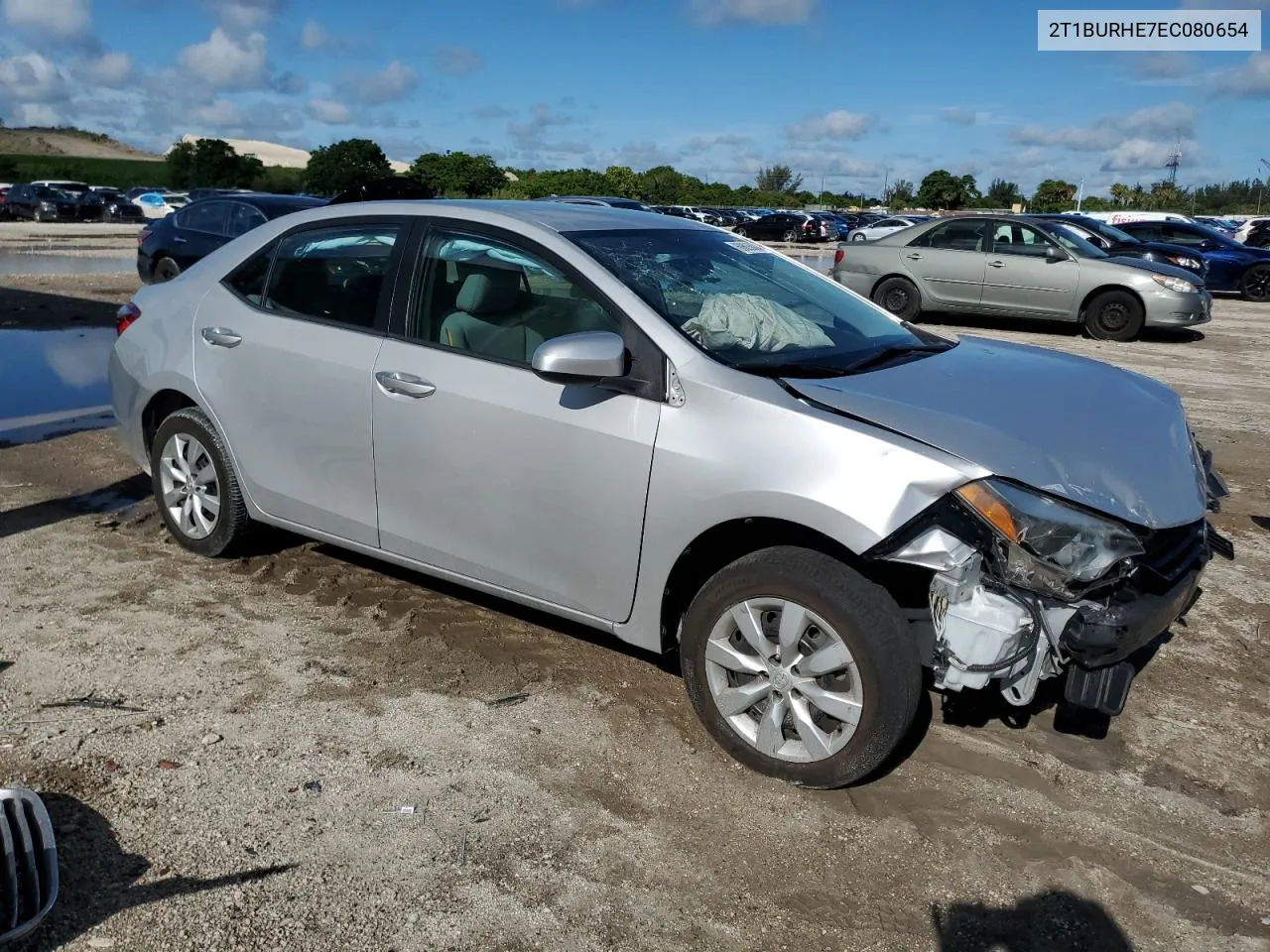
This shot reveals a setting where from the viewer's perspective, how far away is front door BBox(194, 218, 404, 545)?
432cm

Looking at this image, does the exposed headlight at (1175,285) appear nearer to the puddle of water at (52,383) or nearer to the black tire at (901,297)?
the black tire at (901,297)

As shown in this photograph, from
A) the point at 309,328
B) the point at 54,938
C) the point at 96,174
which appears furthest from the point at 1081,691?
the point at 96,174

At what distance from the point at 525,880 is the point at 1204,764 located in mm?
2314

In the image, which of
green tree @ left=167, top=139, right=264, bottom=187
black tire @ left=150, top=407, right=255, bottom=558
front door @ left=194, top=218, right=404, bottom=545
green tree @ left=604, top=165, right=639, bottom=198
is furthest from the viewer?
green tree @ left=167, top=139, right=264, bottom=187

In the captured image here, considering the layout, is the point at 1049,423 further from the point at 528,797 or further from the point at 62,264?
the point at 62,264

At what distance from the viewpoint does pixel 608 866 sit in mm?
3012

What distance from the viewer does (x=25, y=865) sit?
282cm

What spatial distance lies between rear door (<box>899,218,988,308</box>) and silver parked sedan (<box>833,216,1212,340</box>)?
1cm

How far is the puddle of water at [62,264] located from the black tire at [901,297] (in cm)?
1378

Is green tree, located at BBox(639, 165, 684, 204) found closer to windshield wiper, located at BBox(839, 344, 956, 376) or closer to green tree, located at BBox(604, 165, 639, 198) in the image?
green tree, located at BBox(604, 165, 639, 198)

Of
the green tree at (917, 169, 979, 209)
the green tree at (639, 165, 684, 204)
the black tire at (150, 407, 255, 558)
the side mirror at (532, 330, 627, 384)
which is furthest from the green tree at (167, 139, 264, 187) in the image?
the side mirror at (532, 330, 627, 384)

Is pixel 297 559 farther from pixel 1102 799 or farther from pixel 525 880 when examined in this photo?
pixel 1102 799

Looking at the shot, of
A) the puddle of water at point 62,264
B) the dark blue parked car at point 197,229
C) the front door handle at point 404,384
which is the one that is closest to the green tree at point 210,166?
the puddle of water at point 62,264

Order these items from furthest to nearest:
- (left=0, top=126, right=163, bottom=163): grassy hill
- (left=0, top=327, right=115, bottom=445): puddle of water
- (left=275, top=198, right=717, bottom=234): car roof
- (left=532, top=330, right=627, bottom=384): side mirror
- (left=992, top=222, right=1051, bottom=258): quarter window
A: (left=0, top=126, right=163, bottom=163): grassy hill
(left=992, top=222, right=1051, bottom=258): quarter window
(left=0, top=327, right=115, bottom=445): puddle of water
(left=275, top=198, right=717, bottom=234): car roof
(left=532, top=330, right=627, bottom=384): side mirror
